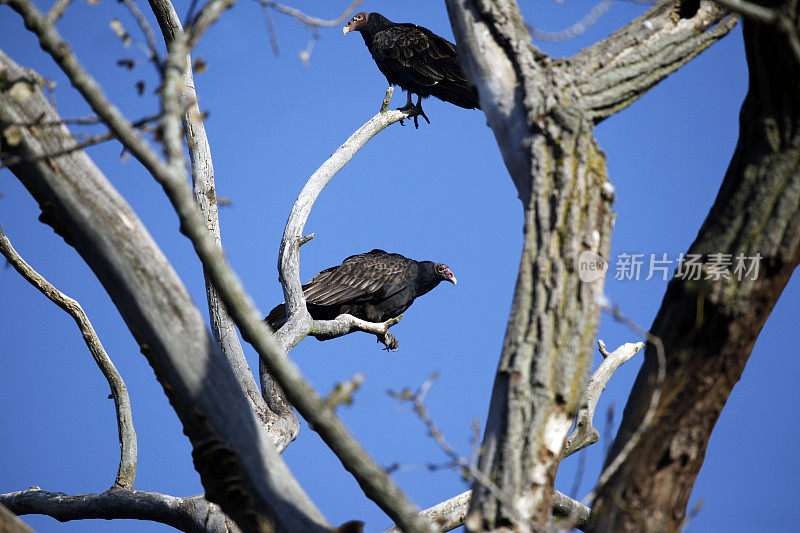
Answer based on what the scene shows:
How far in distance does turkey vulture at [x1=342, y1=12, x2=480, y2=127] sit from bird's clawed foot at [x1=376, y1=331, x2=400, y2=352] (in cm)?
206

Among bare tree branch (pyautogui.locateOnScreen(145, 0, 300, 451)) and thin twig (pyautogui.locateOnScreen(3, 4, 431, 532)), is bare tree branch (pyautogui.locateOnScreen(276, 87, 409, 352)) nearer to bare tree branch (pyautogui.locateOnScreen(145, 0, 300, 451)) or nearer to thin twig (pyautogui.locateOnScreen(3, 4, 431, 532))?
bare tree branch (pyautogui.locateOnScreen(145, 0, 300, 451))

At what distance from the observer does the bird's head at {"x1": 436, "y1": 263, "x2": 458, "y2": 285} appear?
746cm

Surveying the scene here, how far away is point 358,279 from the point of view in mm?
6539

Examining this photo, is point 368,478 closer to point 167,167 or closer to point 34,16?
point 167,167

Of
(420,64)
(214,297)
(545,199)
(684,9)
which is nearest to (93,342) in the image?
(214,297)

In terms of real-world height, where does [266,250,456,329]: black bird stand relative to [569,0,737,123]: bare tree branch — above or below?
above

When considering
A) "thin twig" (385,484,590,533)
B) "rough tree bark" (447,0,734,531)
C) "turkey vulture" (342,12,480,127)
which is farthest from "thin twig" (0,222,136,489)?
"turkey vulture" (342,12,480,127)

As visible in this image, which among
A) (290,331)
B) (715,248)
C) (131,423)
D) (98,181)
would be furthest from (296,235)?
(715,248)

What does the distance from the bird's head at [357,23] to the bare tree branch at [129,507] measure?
551 cm

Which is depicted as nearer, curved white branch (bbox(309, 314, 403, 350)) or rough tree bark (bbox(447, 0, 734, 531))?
rough tree bark (bbox(447, 0, 734, 531))

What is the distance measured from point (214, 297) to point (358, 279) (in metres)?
2.79

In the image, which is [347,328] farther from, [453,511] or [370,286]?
[453,511]

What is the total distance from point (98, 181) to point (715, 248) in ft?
4.95

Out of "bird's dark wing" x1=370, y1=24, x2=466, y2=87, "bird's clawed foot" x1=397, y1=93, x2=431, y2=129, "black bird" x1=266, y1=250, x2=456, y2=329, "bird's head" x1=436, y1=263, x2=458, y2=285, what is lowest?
"black bird" x1=266, y1=250, x2=456, y2=329
